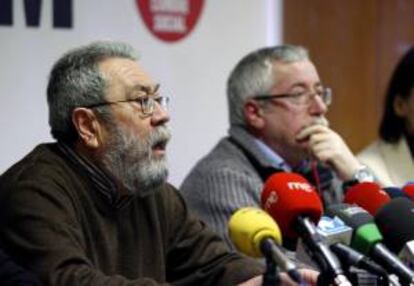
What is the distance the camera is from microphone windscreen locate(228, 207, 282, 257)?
62.3 inches

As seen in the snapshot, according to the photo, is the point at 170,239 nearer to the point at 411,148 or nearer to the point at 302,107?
the point at 302,107

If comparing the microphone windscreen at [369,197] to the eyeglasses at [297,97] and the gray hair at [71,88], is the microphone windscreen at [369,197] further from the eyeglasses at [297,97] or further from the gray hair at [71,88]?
the eyeglasses at [297,97]

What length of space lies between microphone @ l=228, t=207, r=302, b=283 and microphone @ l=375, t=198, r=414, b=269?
0.21 metres

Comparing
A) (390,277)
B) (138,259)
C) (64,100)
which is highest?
(64,100)

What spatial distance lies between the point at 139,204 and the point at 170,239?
0.11m

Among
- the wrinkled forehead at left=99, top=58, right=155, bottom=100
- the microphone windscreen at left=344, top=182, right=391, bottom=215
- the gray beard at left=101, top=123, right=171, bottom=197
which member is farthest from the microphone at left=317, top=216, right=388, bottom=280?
the wrinkled forehead at left=99, top=58, right=155, bottom=100

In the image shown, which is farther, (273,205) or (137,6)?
(137,6)

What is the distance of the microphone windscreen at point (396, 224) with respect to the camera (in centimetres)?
165

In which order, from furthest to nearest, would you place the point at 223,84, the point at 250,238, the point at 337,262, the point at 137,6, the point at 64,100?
the point at 223,84, the point at 137,6, the point at 64,100, the point at 250,238, the point at 337,262

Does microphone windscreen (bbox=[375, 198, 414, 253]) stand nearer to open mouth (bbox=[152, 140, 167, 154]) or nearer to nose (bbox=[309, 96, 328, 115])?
open mouth (bbox=[152, 140, 167, 154])

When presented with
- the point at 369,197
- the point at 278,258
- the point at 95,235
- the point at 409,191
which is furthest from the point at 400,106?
the point at 278,258

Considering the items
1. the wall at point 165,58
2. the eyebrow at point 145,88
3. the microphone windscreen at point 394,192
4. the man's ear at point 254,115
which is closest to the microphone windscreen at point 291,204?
the microphone windscreen at point 394,192

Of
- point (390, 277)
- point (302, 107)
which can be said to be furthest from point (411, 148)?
point (390, 277)

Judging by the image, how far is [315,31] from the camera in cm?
384
